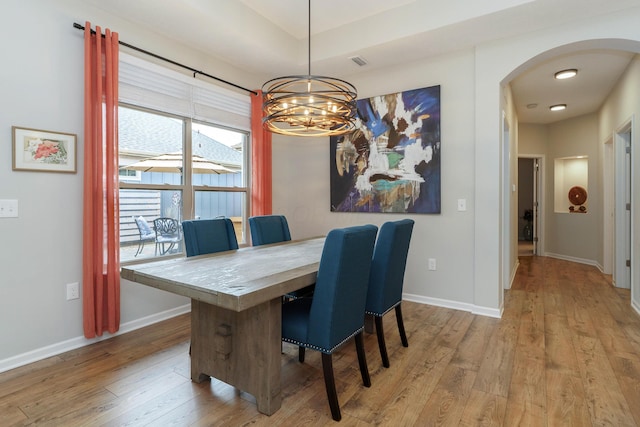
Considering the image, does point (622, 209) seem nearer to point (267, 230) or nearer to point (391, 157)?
point (391, 157)

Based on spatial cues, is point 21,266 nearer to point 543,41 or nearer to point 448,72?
point 448,72

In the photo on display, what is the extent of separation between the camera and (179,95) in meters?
3.33

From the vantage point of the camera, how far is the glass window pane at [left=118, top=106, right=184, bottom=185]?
3.00 meters

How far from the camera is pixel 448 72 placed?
11.5 ft

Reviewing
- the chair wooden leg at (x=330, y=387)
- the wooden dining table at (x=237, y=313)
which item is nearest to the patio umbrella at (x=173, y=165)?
the wooden dining table at (x=237, y=313)

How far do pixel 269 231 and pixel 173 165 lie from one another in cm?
117

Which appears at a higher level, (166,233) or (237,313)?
(166,233)

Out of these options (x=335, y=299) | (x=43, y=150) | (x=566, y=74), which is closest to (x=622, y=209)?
(x=566, y=74)

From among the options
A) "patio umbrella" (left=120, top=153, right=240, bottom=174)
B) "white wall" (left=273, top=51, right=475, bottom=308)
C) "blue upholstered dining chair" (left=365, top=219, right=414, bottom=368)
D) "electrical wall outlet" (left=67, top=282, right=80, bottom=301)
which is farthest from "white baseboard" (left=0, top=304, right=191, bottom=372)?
"white wall" (left=273, top=51, right=475, bottom=308)

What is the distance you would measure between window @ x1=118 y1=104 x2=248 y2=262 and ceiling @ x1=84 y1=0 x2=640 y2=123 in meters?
0.77

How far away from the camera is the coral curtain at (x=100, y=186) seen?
8.40 feet

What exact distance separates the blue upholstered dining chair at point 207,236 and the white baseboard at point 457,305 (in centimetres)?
209

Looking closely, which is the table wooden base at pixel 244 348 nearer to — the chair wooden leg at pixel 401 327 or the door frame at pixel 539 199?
the chair wooden leg at pixel 401 327

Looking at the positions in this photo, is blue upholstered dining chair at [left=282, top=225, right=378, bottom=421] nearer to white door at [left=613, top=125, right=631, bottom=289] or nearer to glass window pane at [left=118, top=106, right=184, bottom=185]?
glass window pane at [left=118, top=106, right=184, bottom=185]
